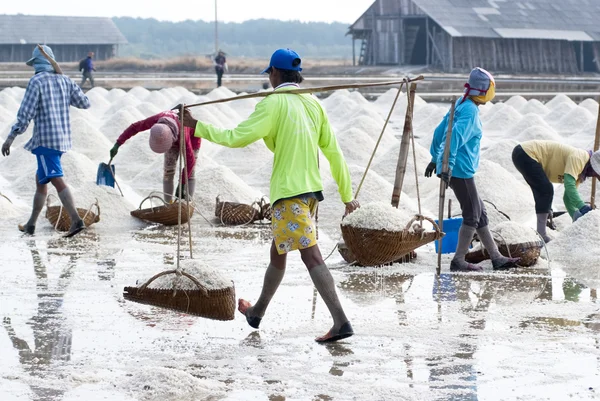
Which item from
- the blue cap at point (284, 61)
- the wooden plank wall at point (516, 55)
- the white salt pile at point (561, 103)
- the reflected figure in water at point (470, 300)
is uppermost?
the wooden plank wall at point (516, 55)

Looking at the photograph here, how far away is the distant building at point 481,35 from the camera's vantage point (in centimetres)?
4025

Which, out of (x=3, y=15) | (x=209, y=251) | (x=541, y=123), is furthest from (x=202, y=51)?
(x=209, y=251)

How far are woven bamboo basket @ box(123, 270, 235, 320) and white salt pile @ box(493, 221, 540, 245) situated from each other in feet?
7.79

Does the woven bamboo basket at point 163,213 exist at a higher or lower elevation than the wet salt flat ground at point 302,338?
higher

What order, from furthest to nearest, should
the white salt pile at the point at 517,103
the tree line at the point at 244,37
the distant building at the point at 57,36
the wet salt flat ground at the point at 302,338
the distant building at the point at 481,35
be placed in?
the tree line at the point at 244,37
the distant building at the point at 57,36
the distant building at the point at 481,35
the white salt pile at the point at 517,103
the wet salt flat ground at the point at 302,338

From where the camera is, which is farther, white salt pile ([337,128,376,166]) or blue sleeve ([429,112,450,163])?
white salt pile ([337,128,376,166])

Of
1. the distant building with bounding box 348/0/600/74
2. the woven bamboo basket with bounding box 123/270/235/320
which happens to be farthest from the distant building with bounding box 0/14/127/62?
the woven bamboo basket with bounding box 123/270/235/320

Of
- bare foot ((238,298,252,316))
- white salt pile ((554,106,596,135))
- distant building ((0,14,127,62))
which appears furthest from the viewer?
distant building ((0,14,127,62))

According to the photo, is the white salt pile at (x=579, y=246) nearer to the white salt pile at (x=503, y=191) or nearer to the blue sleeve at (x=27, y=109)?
the white salt pile at (x=503, y=191)

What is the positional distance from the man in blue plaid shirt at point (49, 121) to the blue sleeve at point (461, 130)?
256 cm

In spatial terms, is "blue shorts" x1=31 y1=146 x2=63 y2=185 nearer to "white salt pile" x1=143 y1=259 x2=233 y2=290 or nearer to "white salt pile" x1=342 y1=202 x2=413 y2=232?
"white salt pile" x1=342 y1=202 x2=413 y2=232

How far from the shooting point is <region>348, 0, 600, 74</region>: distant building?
40250mm

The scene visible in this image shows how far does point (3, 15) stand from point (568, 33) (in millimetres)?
29657

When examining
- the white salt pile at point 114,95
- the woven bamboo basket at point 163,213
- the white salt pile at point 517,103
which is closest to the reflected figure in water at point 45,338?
the woven bamboo basket at point 163,213
